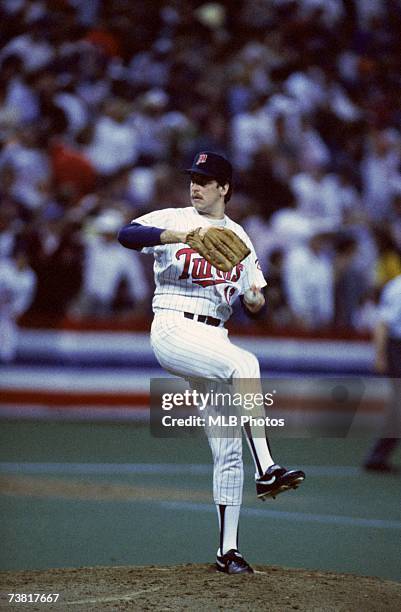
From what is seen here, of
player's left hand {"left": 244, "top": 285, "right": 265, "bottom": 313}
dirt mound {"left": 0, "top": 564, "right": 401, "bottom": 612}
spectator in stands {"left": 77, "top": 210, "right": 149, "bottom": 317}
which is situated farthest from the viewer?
spectator in stands {"left": 77, "top": 210, "right": 149, "bottom": 317}

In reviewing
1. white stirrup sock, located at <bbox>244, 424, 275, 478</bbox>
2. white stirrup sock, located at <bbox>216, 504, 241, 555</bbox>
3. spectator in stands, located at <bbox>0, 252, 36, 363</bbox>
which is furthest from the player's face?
spectator in stands, located at <bbox>0, 252, 36, 363</bbox>

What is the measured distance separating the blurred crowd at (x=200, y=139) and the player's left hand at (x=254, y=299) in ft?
22.3

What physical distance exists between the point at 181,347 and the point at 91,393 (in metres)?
8.14

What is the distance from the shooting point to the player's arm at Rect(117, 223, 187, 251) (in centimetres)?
514

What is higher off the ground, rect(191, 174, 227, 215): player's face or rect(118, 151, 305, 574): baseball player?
rect(191, 174, 227, 215): player's face

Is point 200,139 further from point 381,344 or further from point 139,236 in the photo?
point 139,236

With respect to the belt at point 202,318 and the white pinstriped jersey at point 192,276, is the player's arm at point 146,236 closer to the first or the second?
the white pinstriped jersey at point 192,276

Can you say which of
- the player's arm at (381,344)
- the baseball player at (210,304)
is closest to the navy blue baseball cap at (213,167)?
the baseball player at (210,304)

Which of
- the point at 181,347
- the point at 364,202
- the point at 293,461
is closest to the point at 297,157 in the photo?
the point at 364,202

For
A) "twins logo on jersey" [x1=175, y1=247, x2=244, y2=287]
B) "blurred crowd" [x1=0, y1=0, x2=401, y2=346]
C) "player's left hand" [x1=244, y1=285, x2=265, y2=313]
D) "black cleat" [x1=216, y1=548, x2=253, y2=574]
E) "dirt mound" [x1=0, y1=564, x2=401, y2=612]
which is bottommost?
"dirt mound" [x1=0, y1=564, x2=401, y2=612]

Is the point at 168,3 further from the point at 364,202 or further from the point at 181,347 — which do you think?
the point at 181,347

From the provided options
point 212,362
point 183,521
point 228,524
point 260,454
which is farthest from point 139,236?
point 183,521

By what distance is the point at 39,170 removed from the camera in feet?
43.7

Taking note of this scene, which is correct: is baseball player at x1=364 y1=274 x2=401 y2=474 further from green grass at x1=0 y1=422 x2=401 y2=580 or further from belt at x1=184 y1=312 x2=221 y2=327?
belt at x1=184 y1=312 x2=221 y2=327
